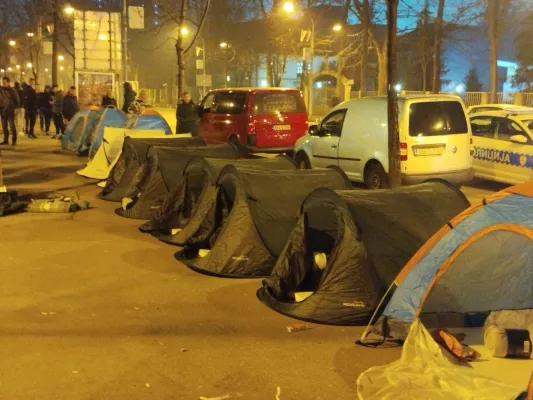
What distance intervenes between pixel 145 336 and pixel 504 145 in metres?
9.42

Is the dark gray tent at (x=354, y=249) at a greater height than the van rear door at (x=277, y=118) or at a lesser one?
lesser

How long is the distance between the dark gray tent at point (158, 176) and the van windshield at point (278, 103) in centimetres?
553

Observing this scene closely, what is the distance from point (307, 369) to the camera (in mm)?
5004

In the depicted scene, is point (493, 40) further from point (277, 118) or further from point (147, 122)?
point (147, 122)

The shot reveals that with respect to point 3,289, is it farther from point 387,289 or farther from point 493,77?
point 493,77

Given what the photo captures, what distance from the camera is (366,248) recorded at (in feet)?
19.9

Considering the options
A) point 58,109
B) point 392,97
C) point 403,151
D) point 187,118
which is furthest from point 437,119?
point 58,109

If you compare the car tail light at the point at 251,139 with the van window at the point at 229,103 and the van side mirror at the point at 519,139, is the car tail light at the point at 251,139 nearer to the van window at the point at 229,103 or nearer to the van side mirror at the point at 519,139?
the van window at the point at 229,103

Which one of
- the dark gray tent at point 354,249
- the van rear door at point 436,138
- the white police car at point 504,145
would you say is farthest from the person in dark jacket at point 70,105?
the dark gray tent at point 354,249

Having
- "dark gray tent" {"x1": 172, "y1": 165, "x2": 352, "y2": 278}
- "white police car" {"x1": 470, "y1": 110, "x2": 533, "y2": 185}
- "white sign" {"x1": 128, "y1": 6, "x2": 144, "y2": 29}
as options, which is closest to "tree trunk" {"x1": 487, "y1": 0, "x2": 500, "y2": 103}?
"white sign" {"x1": 128, "y1": 6, "x2": 144, "y2": 29}

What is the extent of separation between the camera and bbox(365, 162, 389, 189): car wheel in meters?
12.0

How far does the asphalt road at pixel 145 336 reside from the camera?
15.5 ft

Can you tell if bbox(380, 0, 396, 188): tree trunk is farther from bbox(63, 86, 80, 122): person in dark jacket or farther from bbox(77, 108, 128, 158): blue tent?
bbox(63, 86, 80, 122): person in dark jacket

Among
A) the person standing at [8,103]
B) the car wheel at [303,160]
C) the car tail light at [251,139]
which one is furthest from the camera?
the person standing at [8,103]
